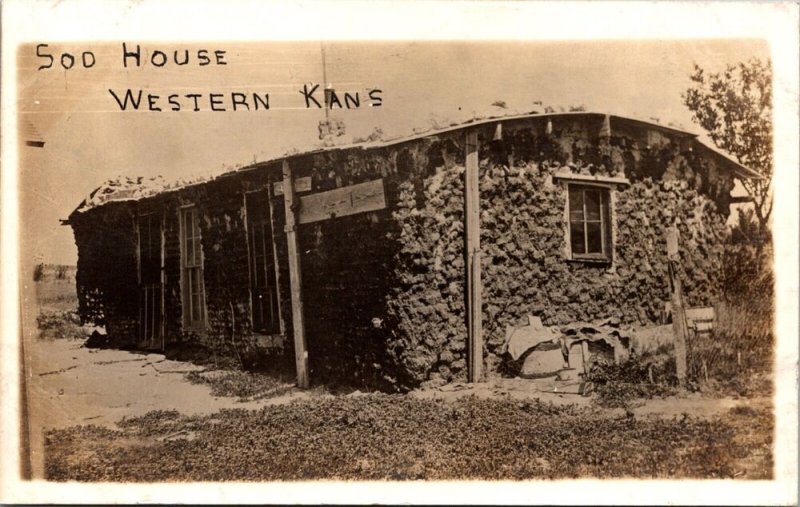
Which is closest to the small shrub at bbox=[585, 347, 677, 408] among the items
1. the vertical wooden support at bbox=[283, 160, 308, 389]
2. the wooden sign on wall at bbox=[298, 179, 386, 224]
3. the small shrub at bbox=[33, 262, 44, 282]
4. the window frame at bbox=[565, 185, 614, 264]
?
the window frame at bbox=[565, 185, 614, 264]

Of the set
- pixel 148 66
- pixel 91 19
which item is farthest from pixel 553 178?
pixel 91 19

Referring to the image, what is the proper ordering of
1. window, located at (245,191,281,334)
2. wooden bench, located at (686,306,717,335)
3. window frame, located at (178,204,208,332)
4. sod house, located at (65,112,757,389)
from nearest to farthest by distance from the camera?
sod house, located at (65,112,757,389) < wooden bench, located at (686,306,717,335) < window, located at (245,191,281,334) < window frame, located at (178,204,208,332)

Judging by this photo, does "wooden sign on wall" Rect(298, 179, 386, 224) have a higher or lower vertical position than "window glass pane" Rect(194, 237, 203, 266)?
higher

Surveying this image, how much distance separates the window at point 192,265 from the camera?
654cm

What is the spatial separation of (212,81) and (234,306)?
6.85 feet

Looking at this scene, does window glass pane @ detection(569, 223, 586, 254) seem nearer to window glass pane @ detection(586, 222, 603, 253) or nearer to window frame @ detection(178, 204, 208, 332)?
window glass pane @ detection(586, 222, 603, 253)

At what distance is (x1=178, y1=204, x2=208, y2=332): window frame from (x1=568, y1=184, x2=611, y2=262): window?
11.6ft

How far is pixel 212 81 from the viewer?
5793mm

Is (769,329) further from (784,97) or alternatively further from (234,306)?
(234,306)

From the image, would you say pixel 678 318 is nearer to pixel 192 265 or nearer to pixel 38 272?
pixel 192 265

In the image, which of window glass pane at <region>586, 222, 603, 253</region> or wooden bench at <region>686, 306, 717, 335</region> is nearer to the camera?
wooden bench at <region>686, 306, 717, 335</region>

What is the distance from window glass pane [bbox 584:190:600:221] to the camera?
20.4 feet

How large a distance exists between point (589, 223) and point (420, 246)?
5.40 ft

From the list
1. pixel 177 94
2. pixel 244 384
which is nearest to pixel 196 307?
pixel 244 384
